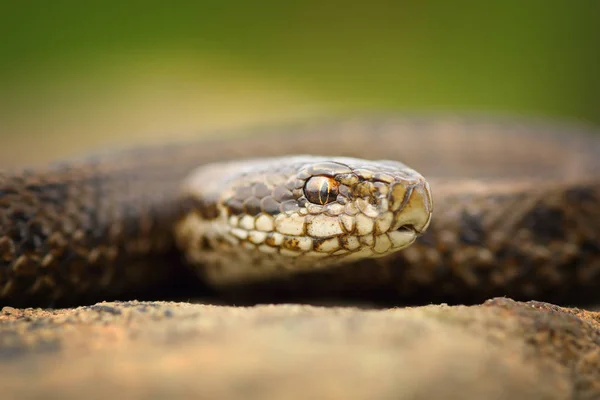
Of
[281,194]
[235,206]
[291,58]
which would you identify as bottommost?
[235,206]

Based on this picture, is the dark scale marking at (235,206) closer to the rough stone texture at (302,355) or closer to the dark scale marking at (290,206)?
the dark scale marking at (290,206)

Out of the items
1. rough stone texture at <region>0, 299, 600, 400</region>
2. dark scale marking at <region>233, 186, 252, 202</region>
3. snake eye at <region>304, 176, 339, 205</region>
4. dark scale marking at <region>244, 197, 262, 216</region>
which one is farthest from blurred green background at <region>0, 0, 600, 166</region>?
rough stone texture at <region>0, 299, 600, 400</region>

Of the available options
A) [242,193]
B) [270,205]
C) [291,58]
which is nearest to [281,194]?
[270,205]

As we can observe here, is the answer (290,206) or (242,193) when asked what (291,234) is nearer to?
(290,206)

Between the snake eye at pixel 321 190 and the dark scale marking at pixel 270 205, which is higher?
the snake eye at pixel 321 190

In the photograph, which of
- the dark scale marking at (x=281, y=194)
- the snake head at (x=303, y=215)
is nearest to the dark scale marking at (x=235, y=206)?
the snake head at (x=303, y=215)

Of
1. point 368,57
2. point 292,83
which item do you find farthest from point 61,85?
point 368,57

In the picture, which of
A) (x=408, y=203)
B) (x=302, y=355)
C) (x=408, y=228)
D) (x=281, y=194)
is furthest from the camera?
(x=281, y=194)
